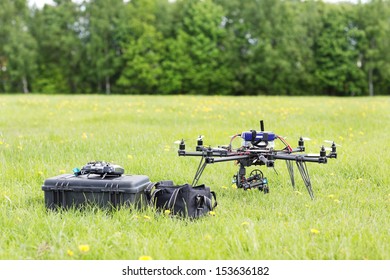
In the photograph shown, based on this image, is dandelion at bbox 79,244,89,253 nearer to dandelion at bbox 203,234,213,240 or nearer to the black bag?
dandelion at bbox 203,234,213,240

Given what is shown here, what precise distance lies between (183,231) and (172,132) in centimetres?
604

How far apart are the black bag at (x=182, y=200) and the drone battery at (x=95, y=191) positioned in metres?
0.14

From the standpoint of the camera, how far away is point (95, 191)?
4.95 metres

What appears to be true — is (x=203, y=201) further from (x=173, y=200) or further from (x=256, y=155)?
(x=256, y=155)

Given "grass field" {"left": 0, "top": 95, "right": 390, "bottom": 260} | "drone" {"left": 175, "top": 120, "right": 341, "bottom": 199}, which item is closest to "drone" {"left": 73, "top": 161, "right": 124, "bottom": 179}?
"grass field" {"left": 0, "top": 95, "right": 390, "bottom": 260}

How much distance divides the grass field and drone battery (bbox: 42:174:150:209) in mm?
136

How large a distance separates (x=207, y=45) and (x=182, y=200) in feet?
156

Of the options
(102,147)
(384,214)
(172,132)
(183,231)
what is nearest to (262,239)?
(183,231)

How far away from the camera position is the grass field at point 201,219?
394 cm

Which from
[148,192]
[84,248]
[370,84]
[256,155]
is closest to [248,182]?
[256,155]

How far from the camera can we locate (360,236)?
408cm

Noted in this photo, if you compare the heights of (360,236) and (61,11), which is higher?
(61,11)

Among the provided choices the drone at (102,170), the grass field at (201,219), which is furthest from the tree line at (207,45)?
the drone at (102,170)

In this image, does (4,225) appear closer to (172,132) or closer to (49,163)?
(49,163)
